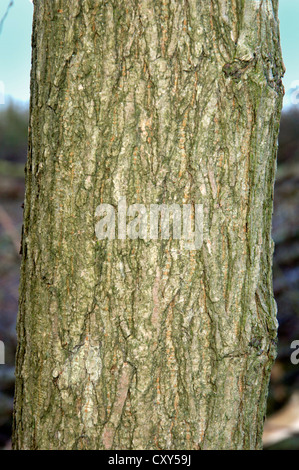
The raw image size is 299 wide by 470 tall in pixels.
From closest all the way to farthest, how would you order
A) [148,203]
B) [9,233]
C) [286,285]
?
1. [148,203]
2. [9,233]
3. [286,285]

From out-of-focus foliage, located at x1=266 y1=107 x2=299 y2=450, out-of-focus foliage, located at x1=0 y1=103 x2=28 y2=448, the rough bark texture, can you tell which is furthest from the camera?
out-of-focus foliage, located at x1=266 y1=107 x2=299 y2=450

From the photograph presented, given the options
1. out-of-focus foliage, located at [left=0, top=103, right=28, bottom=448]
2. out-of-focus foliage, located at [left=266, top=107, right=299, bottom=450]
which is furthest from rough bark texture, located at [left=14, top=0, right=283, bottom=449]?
out-of-focus foliage, located at [left=266, top=107, right=299, bottom=450]

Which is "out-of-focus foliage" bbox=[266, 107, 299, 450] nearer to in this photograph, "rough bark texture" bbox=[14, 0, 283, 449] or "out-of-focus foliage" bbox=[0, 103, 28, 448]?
"out-of-focus foliage" bbox=[0, 103, 28, 448]

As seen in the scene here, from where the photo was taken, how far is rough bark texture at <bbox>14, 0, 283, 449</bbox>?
44.6 inches

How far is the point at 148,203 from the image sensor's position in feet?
3.73

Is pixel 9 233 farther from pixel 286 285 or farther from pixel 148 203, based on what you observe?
pixel 148 203

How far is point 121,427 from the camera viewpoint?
116 centimetres

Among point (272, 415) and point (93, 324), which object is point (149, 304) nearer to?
point (93, 324)

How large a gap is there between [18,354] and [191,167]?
0.77m

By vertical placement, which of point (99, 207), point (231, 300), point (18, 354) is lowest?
point (18, 354)

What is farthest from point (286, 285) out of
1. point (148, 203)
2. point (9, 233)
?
point (148, 203)

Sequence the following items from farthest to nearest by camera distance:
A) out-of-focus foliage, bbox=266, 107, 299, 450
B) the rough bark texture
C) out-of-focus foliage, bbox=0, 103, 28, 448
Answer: out-of-focus foliage, bbox=266, 107, 299, 450 < out-of-focus foliage, bbox=0, 103, 28, 448 < the rough bark texture
